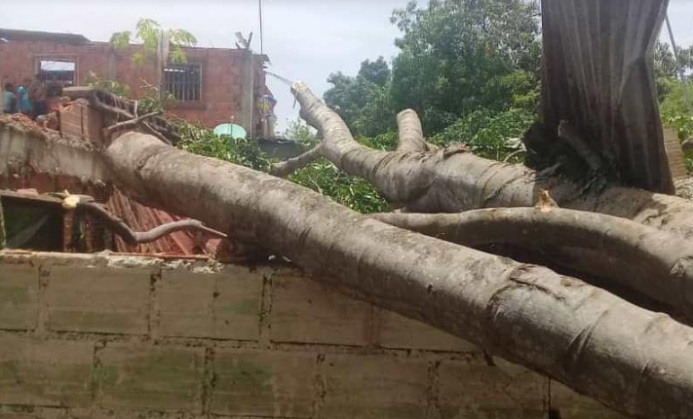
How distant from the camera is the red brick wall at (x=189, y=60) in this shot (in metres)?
19.0

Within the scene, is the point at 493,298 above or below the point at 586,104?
below

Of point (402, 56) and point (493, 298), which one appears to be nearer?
point (493, 298)

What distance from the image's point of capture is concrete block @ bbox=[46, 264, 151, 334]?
279 centimetres

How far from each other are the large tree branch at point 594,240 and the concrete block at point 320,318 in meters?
0.31

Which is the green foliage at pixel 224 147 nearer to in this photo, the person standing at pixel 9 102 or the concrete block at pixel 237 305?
the person standing at pixel 9 102

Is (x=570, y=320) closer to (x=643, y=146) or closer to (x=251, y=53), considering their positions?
(x=643, y=146)

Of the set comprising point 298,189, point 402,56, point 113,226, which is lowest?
point 113,226

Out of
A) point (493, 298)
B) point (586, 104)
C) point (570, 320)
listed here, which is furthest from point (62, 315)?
point (586, 104)

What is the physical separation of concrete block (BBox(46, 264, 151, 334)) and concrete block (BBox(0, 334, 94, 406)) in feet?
0.26

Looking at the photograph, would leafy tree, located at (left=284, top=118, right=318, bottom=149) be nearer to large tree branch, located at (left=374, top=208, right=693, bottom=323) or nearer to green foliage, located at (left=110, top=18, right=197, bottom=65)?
green foliage, located at (left=110, top=18, right=197, bottom=65)

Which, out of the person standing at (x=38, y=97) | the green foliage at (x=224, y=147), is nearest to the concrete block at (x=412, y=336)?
the green foliage at (x=224, y=147)

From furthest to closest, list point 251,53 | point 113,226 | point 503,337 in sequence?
point 251,53 → point 113,226 → point 503,337

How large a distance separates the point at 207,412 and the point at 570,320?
137 cm

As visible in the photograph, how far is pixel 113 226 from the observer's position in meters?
3.50
